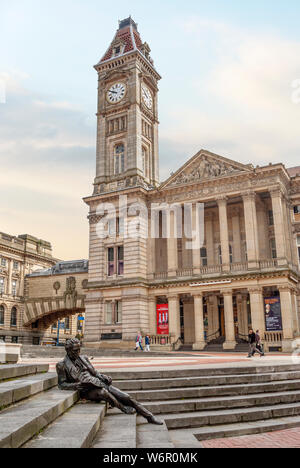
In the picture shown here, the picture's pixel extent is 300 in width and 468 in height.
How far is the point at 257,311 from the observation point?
36531 millimetres

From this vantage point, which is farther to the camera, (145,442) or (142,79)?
(142,79)

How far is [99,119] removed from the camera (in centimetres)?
5009

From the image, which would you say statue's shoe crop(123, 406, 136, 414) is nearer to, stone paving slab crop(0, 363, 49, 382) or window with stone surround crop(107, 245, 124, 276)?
stone paving slab crop(0, 363, 49, 382)

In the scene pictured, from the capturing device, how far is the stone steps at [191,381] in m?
9.91

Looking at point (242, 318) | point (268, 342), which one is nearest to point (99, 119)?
point (242, 318)

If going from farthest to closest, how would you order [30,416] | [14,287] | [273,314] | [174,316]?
[14,287] < [174,316] < [273,314] < [30,416]

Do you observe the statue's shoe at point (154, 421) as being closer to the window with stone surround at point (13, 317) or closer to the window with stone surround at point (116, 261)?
the window with stone surround at point (116, 261)

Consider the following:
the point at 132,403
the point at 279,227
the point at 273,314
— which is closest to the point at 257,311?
the point at 273,314

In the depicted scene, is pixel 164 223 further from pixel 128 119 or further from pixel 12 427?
pixel 12 427

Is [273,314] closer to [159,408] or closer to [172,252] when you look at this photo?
[172,252]

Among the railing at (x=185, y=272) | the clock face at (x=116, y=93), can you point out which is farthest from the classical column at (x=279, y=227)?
the clock face at (x=116, y=93)

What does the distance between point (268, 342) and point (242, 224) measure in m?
13.3

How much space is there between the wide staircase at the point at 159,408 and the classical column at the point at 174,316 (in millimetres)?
27582

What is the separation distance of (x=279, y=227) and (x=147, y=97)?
78.6ft
